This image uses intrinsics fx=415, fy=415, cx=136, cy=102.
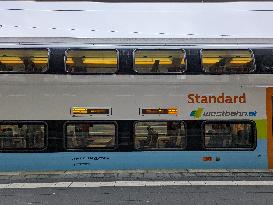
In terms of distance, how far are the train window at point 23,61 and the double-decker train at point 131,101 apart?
2 centimetres

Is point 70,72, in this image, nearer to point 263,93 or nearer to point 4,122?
point 4,122

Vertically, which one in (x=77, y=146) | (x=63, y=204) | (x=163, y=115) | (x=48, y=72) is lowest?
(x=63, y=204)

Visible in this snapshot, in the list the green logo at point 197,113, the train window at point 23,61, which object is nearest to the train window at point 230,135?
the green logo at point 197,113

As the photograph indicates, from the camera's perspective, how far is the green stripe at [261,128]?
10695 millimetres

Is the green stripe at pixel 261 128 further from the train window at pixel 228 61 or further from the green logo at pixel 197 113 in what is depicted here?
the green logo at pixel 197 113

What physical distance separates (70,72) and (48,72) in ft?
1.77

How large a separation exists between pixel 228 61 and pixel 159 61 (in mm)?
1756

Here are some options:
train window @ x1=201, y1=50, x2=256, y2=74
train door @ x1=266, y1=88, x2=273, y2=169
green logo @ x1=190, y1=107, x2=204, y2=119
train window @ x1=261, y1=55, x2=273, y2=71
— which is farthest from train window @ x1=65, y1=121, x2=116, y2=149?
train window @ x1=261, y1=55, x2=273, y2=71

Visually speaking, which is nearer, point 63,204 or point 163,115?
point 63,204

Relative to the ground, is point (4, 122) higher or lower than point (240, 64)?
lower

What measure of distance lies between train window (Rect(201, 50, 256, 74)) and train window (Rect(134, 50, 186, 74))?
1.98 ft

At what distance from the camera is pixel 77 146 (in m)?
10.6

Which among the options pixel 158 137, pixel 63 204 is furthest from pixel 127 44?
pixel 63 204

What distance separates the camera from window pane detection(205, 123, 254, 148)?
1074 centimetres
